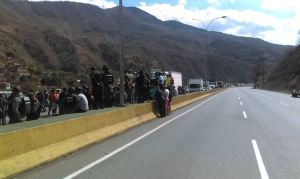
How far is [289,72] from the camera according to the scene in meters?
127

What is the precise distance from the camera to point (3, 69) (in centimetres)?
6856

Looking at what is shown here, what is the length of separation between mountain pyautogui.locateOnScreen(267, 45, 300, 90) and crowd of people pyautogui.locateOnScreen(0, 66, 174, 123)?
82524 millimetres

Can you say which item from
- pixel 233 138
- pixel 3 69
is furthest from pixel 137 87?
pixel 3 69

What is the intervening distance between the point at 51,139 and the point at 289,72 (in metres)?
120

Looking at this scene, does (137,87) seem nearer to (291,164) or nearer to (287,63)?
(291,164)

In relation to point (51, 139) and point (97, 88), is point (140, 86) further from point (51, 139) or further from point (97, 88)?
point (51, 139)

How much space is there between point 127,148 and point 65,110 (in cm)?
896

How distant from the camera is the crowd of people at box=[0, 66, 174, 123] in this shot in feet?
58.6

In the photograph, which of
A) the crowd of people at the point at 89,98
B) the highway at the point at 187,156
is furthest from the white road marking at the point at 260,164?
the crowd of people at the point at 89,98

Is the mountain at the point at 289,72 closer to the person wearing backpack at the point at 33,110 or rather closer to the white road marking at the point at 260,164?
the person wearing backpack at the point at 33,110

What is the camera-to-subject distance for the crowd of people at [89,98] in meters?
17.9

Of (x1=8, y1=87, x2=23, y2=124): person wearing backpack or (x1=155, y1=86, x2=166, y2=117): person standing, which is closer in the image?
(x1=8, y1=87, x2=23, y2=124): person wearing backpack

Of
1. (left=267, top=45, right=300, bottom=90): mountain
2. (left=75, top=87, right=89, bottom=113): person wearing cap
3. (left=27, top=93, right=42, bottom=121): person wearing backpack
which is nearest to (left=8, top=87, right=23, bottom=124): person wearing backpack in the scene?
(left=27, top=93, right=42, bottom=121): person wearing backpack

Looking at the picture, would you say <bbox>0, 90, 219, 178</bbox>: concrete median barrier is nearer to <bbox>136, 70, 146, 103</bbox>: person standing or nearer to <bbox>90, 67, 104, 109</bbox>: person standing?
<bbox>90, 67, 104, 109</bbox>: person standing
